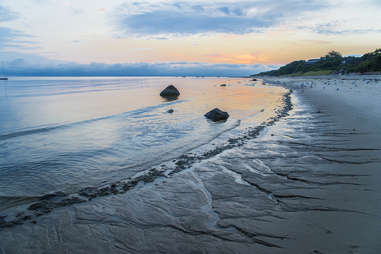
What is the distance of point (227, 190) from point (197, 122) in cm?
925

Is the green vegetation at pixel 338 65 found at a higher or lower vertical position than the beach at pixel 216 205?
higher

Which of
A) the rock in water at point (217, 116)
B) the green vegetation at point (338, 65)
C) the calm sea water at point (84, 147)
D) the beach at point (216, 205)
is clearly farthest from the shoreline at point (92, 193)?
the green vegetation at point (338, 65)

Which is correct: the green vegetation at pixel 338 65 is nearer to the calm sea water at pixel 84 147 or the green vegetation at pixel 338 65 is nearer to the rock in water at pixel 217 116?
the rock in water at pixel 217 116

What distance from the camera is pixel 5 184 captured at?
234 inches

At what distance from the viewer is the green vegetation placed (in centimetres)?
7238

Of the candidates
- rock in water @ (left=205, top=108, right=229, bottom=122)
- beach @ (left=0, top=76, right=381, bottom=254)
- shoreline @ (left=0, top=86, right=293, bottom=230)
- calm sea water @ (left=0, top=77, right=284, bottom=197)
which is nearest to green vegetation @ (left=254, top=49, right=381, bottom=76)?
rock in water @ (left=205, top=108, right=229, bottom=122)

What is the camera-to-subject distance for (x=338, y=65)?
12181 cm

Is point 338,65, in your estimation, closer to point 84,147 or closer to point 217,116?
point 217,116

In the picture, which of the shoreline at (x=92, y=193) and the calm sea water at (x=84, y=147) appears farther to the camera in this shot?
the calm sea water at (x=84, y=147)

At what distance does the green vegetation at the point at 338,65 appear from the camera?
237 ft

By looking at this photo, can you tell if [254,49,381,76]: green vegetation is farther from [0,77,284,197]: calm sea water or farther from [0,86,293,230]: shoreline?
[0,86,293,230]: shoreline

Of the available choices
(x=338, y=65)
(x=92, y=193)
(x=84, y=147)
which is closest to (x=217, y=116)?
(x=84, y=147)

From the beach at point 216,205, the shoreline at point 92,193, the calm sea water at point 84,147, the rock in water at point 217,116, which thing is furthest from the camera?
the rock in water at point 217,116

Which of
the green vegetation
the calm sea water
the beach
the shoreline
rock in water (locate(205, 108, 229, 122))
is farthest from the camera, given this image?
the green vegetation
